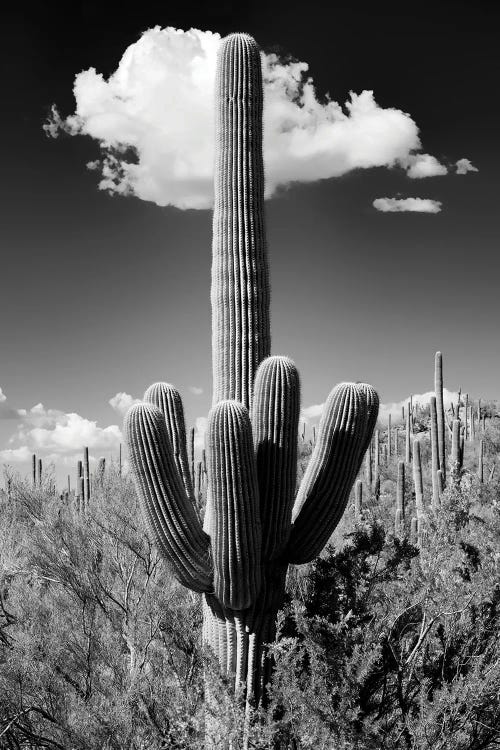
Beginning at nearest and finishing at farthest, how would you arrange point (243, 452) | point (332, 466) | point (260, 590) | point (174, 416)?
→ point (243, 452), point (332, 466), point (260, 590), point (174, 416)

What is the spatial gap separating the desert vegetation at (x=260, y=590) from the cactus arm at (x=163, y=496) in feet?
0.05

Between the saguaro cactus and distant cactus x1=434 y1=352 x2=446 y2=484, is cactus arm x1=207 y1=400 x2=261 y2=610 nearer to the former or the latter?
the saguaro cactus

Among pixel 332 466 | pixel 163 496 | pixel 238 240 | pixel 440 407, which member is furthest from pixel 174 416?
pixel 440 407

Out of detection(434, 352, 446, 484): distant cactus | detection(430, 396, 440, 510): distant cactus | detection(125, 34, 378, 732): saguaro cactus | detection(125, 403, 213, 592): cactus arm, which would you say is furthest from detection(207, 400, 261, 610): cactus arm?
detection(434, 352, 446, 484): distant cactus

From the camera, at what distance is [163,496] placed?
20.3 ft

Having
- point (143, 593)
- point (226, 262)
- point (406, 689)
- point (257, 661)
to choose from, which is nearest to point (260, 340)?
point (226, 262)

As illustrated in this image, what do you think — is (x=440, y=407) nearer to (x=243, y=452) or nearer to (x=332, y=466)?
(x=332, y=466)

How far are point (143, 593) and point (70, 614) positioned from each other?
1263mm

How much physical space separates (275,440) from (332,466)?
2.02ft

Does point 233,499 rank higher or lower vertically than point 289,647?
higher

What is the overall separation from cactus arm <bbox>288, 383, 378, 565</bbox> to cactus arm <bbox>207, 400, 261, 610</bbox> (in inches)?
24.5

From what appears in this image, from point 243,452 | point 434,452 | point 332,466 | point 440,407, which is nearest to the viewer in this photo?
point 243,452

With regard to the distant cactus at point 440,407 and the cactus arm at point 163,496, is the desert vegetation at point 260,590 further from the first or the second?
the distant cactus at point 440,407

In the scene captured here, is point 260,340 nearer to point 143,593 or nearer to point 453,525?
point 453,525
